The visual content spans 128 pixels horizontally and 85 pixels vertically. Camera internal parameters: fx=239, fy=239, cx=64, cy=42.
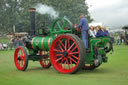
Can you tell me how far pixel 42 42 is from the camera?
763cm

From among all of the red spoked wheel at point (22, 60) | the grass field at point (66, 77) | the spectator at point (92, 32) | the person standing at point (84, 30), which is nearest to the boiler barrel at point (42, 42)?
the red spoked wheel at point (22, 60)

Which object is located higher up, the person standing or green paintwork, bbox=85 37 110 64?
the person standing

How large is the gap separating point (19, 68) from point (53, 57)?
4.97ft

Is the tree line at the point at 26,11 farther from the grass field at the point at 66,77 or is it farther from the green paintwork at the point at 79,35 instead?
the grass field at the point at 66,77

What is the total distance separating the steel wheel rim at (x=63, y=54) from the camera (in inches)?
254

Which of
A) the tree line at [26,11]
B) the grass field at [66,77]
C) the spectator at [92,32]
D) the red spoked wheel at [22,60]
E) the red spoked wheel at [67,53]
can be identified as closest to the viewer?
the grass field at [66,77]

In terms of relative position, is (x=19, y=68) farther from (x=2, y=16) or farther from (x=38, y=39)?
(x=2, y=16)

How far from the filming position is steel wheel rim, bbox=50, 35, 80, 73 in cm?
645

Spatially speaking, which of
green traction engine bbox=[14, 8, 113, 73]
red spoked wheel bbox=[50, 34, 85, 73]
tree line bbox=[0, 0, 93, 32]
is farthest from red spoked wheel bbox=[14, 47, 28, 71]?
tree line bbox=[0, 0, 93, 32]

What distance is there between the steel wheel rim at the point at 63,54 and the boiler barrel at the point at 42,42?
51 cm

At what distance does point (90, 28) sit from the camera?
23.1ft

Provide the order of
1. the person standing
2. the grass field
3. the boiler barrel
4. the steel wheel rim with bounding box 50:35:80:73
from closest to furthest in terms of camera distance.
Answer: the grass field
the steel wheel rim with bounding box 50:35:80:73
the person standing
the boiler barrel

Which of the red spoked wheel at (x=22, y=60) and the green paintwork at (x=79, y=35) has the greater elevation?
the green paintwork at (x=79, y=35)

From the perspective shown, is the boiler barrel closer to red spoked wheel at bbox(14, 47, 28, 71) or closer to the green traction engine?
the green traction engine
